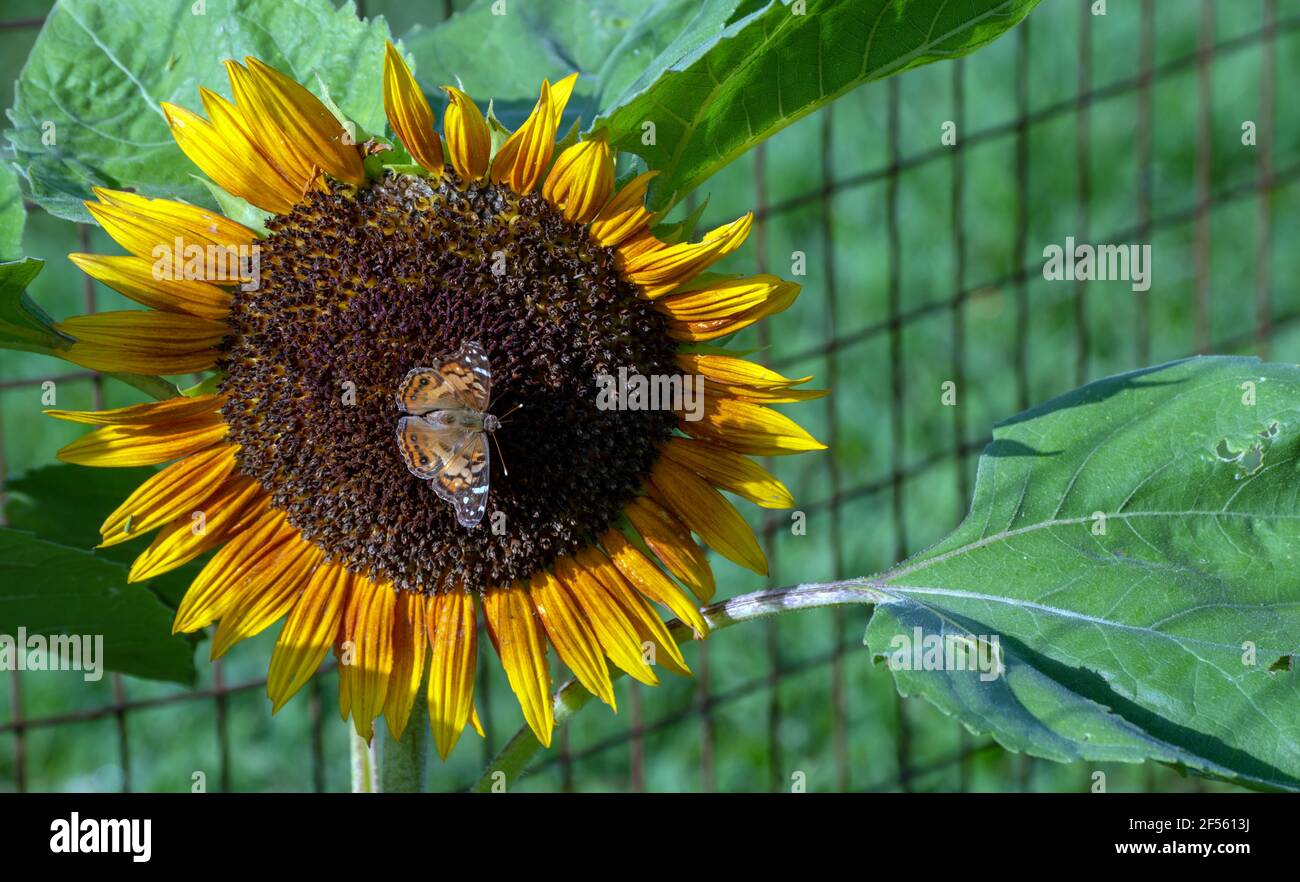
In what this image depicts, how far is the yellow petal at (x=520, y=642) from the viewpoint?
112 cm

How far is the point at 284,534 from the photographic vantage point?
1160 millimetres

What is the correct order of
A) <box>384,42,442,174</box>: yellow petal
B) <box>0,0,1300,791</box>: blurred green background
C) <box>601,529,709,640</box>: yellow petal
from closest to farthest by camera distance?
<box>384,42,442,174</box>: yellow petal, <box>601,529,709,640</box>: yellow petal, <box>0,0,1300,791</box>: blurred green background

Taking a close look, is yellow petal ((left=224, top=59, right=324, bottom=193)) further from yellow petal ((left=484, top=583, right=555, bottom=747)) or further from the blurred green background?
the blurred green background

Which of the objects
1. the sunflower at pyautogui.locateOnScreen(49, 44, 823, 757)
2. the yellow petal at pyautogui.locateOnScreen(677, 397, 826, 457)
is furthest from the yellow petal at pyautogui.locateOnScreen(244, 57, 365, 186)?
the yellow petal at pyautogui.locateOnScreen(677, 397, 826, 457)

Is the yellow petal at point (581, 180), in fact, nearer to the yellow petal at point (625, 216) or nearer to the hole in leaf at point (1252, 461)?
the yellow petal at point (625, 216)

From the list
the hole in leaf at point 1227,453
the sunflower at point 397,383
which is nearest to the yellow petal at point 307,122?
the sunflower at point 397,383

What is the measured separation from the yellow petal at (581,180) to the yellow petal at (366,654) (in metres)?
0.32

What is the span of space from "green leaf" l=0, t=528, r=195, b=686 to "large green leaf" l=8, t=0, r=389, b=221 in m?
0.28

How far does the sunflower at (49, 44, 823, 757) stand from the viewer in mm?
1067

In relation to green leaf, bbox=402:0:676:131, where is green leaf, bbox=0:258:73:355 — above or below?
below

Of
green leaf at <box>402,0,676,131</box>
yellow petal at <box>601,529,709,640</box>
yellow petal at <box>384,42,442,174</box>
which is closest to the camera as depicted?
yellow petal at <box>384,42,442,174</box>

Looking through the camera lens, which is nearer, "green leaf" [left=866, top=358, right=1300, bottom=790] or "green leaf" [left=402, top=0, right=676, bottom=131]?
"green leaf" [left=866, top=358, right=1300, bottom=790]
